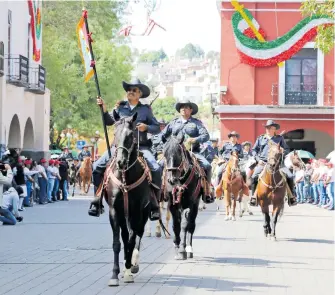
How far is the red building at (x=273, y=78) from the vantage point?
156 ft

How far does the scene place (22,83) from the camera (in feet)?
129

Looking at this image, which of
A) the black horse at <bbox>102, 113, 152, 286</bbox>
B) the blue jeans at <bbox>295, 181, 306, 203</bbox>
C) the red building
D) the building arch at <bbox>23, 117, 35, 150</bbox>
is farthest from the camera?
the red building

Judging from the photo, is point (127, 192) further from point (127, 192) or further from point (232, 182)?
point (232, 182)

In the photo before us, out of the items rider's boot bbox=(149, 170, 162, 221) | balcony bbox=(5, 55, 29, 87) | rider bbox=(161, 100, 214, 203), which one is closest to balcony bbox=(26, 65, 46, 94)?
balcony bbox=(5, 55, 29, 87)

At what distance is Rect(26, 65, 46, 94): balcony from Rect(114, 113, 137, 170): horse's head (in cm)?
2949

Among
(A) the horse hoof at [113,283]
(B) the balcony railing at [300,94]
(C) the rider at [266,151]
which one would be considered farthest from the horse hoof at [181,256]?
(B) the balcony railing at [300,94]

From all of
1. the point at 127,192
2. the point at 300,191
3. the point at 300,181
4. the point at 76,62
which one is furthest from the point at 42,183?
the point at 76,62

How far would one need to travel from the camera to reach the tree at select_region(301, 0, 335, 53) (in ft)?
78.2

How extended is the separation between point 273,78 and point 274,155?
28459mm

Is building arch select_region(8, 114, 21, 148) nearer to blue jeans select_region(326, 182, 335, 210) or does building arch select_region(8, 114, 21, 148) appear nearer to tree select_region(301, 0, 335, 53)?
blue jeans select_region(326, 182, 335, 210)

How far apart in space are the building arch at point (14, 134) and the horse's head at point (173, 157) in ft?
90.5

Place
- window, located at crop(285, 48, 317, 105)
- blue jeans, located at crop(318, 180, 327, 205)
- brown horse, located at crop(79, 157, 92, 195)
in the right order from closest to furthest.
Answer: blue jeans, located at crop(318, 180, 327, 205)
brown horse, located at crop(79, 157, 92, 195)
window, located at crop(285, 48, 317, 105)

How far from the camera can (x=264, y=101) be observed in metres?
48.2

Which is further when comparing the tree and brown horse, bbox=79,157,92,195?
brown horse, bbox=79,157,92,195
